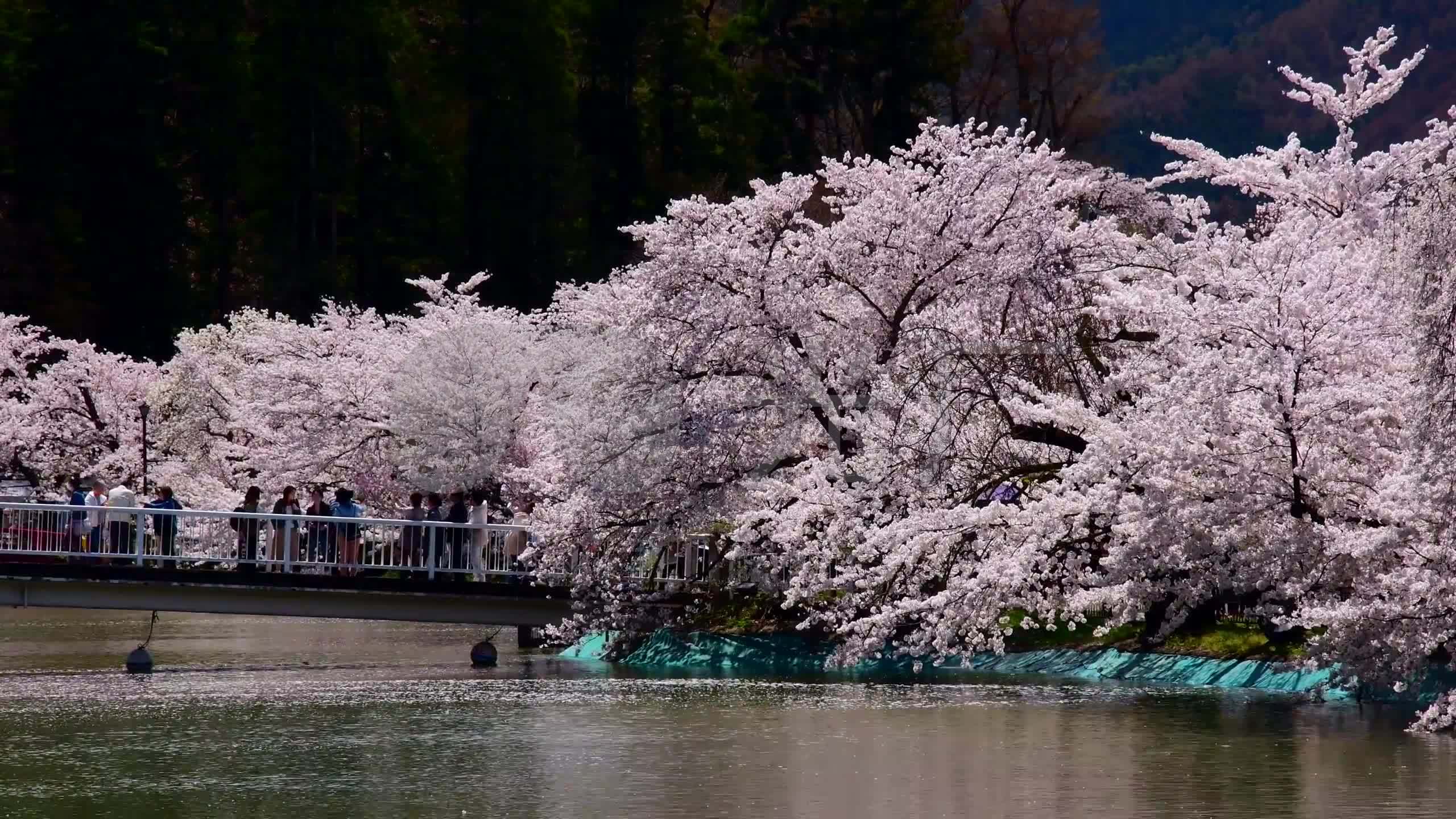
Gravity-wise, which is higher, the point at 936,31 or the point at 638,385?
the point at 936,31

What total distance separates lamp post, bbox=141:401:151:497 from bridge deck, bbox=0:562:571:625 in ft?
→ 54.3

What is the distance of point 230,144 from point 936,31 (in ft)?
68.9

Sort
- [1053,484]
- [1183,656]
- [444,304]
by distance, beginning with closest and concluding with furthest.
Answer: [1053,484] < [1183,656] < [444,304]

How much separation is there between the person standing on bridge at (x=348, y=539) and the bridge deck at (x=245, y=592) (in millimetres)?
391

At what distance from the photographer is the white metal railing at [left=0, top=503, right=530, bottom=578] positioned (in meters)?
26.2

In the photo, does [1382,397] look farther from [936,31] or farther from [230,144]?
[230,144]

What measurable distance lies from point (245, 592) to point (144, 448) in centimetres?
1726

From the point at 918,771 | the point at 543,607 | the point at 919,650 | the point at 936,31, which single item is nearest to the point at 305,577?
the point at 543,607

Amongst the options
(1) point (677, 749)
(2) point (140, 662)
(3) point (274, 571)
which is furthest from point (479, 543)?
(1) point (677, 749)

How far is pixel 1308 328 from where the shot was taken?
19312 mm

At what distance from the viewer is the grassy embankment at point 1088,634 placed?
22.9 metres

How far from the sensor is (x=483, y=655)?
26.9 m

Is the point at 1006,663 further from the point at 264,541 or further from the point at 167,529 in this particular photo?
the point at 167,529

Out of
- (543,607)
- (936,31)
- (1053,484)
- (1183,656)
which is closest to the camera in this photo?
(1053,484)
